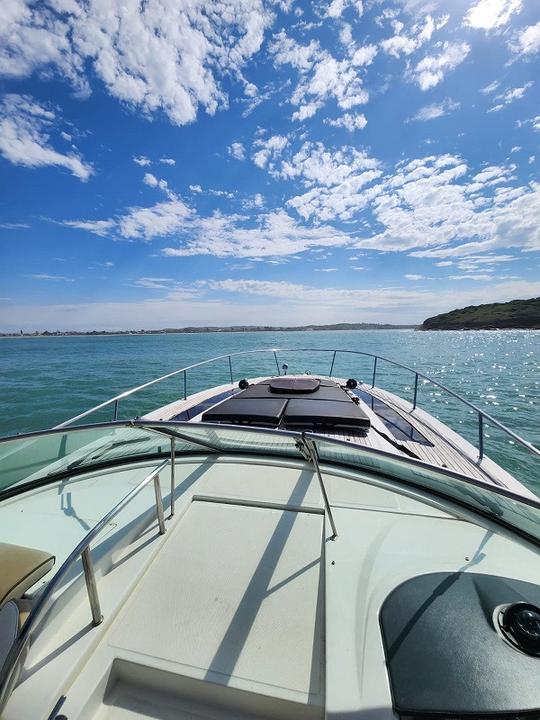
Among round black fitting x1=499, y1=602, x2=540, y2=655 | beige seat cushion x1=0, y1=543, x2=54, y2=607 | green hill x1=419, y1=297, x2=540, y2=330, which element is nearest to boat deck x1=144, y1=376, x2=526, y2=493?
round black fitting x1=499, y1=602, x2=540, y2=655

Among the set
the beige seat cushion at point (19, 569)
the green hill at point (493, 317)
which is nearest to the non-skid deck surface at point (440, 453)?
the beige seat cushion at point (19, 569)

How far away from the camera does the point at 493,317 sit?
325ft

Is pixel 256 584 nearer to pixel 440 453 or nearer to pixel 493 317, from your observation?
pixel 440 453

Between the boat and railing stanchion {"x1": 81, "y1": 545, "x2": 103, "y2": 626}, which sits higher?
railing stanchion {"x1": 81, "y1": 545, "x2": 103, "y2": 626}

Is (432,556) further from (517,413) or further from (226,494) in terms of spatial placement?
(517,413)

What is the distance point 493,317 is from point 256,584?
122272mm

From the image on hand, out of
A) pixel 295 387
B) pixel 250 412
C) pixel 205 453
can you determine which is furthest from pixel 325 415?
pixel 205 453

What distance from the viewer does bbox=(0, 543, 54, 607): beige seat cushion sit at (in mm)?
1487

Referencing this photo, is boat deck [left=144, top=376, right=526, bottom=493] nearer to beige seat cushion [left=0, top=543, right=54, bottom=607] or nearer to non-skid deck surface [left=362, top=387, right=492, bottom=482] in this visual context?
non-skid deck surface [left=362, top=387, right=492, bottom=482]

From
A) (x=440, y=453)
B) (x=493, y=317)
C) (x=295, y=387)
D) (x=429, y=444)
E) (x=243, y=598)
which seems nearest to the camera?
(x=243, y=598)

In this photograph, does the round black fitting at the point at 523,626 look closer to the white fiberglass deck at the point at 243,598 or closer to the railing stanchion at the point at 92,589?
the white fiberglass deck at the point at 243,598

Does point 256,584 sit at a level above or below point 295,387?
below

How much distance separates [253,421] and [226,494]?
1.69 meters

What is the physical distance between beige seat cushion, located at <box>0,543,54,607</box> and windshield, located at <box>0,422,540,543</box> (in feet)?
2.05
